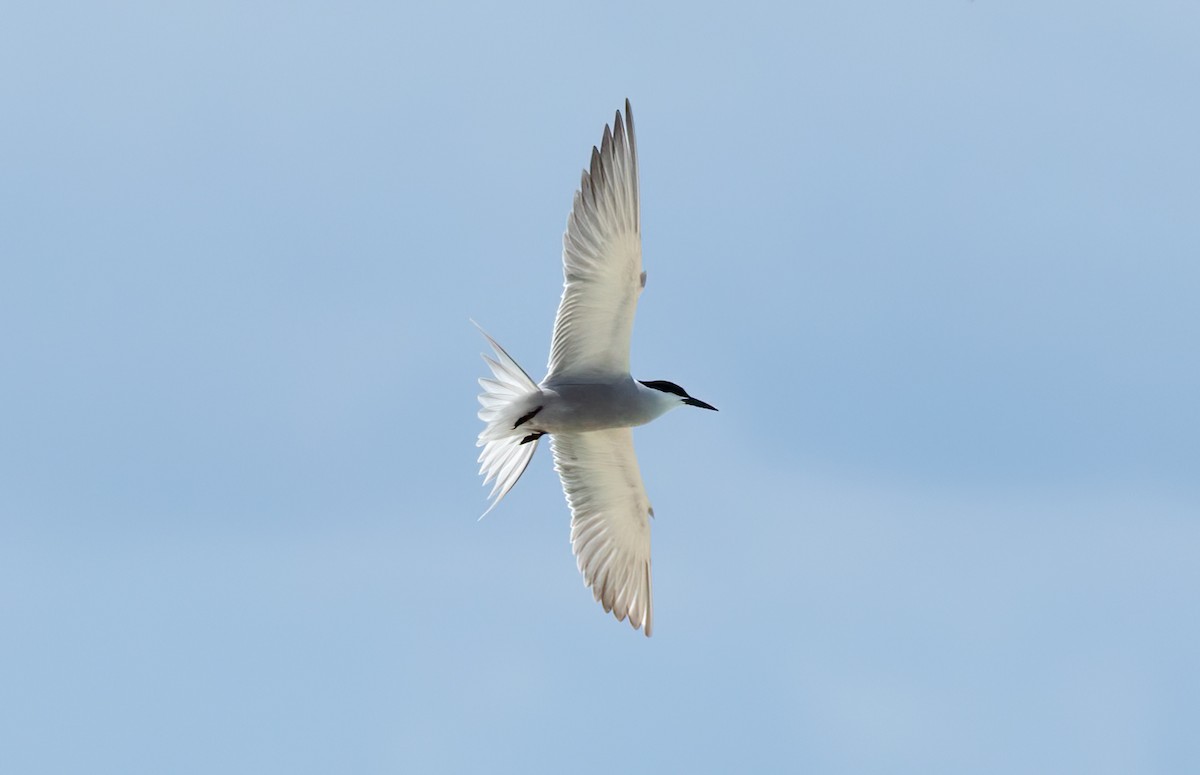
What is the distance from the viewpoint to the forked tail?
13.1 m

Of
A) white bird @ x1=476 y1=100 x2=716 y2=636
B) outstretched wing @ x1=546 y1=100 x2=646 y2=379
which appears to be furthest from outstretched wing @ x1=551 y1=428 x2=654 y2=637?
outstretched wing @ x1=546 y1=100 x2=646 y2=379

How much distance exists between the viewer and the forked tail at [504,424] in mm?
13094

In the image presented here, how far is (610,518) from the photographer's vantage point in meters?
14.5

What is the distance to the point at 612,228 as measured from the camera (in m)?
12.3

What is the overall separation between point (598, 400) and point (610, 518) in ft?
5.76

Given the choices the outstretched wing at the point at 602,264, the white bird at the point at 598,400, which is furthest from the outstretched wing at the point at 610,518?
the outstretched wing at the point at 602,264

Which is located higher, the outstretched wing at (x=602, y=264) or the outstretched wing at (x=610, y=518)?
the outstretched wing at (x=602, y=264)

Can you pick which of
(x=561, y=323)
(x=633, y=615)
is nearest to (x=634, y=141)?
(x=561, y=323)

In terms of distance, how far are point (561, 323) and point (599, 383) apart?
2.24 ft

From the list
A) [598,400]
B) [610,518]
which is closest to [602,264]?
[598,400]

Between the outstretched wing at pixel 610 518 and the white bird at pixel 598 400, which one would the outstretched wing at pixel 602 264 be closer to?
the white bird at pixel 598 400

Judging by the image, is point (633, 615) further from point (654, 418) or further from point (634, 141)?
point (634, 141)

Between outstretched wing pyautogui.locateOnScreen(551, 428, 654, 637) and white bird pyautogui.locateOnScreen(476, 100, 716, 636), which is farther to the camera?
outstretched wing pyautogui.locateOnScreen(551, 428, 654, 637)

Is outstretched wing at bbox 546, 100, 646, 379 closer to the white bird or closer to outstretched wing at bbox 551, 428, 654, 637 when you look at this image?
the white bird
